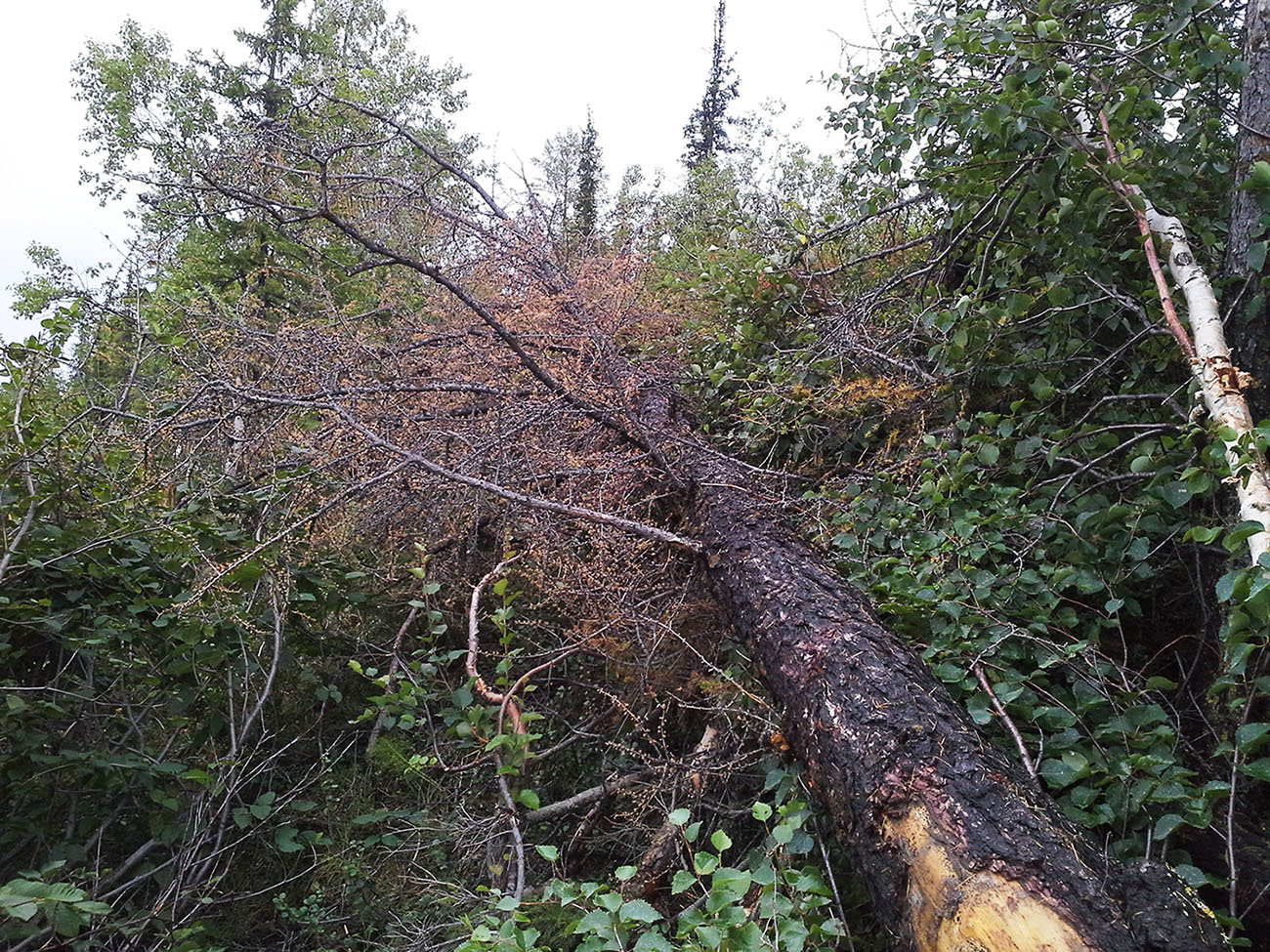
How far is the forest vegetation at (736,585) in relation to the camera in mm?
1373

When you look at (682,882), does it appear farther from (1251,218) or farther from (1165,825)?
(1251,218)

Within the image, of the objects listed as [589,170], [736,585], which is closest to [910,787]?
[736,585]

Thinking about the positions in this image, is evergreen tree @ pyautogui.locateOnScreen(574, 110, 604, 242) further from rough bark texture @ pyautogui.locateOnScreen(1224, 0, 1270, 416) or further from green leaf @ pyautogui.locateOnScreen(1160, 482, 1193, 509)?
green leaf @ pyautogui.locateOnScreen(1160, 482, 1193, 509)

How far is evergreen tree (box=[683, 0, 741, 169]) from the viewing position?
19.6m

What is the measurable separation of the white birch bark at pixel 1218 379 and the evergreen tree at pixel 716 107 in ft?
64.0

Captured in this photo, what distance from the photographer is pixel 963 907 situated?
114cm

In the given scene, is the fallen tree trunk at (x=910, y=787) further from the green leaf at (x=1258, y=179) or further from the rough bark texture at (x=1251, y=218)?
the green leaf at (x=1258, y=179)

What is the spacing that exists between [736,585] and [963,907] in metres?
1.13

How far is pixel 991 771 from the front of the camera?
1365mm

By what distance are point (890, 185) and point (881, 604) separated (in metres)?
2.44

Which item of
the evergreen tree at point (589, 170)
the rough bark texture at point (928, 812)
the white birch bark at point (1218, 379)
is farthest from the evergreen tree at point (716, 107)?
→ the rough bark texture at point (928, 812)

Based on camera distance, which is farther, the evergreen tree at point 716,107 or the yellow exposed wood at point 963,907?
the evergreen tree at point 716,107

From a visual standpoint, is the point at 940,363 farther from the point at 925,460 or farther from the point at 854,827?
the point at 854,827

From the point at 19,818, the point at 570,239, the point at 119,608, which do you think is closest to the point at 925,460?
the point at 119,608
